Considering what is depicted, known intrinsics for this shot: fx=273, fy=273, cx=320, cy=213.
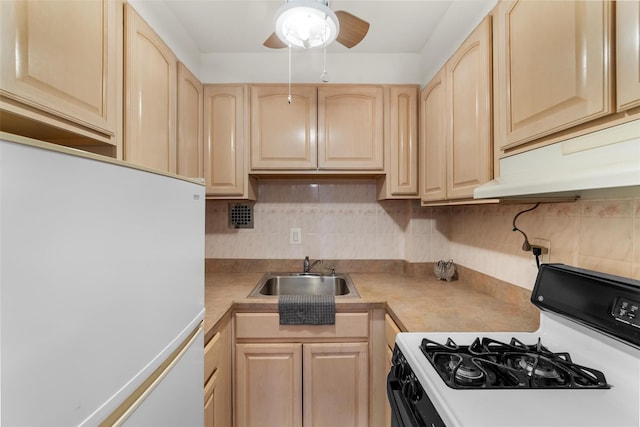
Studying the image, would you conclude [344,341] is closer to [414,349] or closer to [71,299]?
[414,349]

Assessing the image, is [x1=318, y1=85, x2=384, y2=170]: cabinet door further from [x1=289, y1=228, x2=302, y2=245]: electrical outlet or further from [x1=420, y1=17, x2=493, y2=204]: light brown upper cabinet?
[x1=289, y1=228, x2=302, y2=245]: electrical outlet

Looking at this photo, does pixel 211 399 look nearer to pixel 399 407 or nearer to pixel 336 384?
pixel 336 384

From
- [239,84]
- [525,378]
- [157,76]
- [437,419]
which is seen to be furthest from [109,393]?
[239,84]

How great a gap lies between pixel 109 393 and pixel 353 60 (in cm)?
215

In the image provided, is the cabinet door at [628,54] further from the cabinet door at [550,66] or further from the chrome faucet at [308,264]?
the chrome faucet at [308,264]

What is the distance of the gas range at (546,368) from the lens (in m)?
0.61

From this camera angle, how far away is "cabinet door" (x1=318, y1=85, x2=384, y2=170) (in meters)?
1.82

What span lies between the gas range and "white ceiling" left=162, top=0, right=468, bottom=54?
4.43 ft

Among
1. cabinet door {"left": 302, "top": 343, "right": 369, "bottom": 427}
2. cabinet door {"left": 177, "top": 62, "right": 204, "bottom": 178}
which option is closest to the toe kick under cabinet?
cabinet door {"left": 302, "top": 343, "right": 369, "bottom": 427}

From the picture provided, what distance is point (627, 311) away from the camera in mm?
697

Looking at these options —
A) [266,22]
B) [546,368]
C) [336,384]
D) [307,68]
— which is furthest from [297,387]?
[266,22]

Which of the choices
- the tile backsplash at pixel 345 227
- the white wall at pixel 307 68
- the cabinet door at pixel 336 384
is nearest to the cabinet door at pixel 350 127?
the white wall at pixel 307 68

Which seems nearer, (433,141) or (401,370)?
(401,370)

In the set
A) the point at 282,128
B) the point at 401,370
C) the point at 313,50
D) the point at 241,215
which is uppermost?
the point at 313,50
